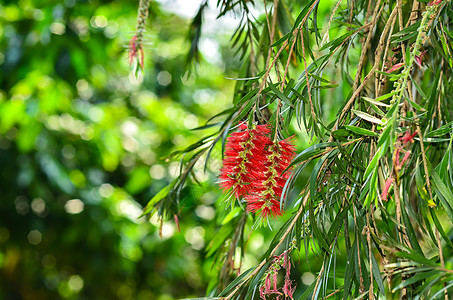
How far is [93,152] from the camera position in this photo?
1951 millimetres

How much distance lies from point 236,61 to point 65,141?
0.99m

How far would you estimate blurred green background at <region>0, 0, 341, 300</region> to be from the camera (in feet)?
4.66

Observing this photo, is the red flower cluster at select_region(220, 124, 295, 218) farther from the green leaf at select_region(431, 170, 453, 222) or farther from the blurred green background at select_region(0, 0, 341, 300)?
the blurred green background at select_region(0, 0, 341, 300)

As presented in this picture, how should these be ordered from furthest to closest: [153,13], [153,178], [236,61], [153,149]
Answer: [236,61] → [153,149] → [153,178] → [153,13]

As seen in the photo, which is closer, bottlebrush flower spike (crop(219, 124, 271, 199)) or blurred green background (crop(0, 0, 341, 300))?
bottlebrush flower spike (crop(219, 124, 271, 199))

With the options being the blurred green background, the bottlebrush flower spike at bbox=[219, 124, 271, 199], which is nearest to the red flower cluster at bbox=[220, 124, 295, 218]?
the bottlebrush flower spike at bbox=[219, 124, 271, 199]

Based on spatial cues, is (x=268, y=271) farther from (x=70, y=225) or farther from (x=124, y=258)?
(x=70, y=225)

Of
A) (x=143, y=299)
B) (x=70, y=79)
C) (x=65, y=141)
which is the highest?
(x=70, y=79)

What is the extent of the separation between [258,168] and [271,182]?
0.5 inches

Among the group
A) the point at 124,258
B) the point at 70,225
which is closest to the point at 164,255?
the point at 124,258

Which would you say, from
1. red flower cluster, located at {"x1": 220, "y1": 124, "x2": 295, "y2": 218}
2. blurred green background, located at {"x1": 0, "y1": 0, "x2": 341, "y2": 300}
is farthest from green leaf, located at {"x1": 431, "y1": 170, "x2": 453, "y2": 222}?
blurred green background, located at {"x1": 0, "y1": 0, "x2": 341, "y2": 300}

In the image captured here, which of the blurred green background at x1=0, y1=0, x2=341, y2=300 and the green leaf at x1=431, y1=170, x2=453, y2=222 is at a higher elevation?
the green leaf at x1=431, y1=170, x2=453, y2=222

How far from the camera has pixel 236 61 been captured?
243 centimetres

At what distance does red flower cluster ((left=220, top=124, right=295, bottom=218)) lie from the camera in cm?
32
